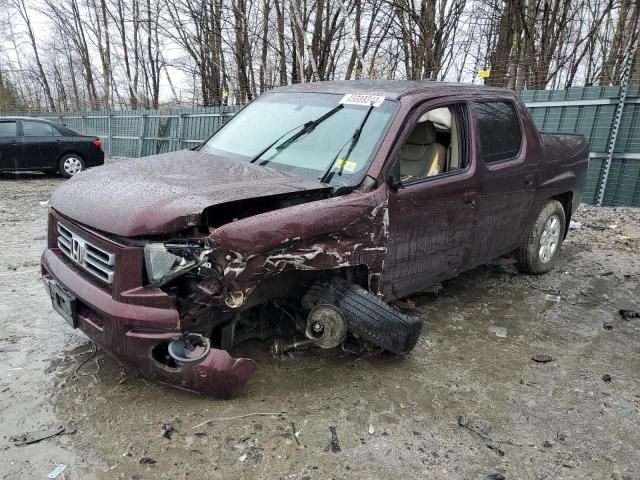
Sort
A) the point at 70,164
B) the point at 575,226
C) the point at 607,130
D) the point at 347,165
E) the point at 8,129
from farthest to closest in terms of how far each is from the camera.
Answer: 1. the point at 70,164
2. the point at 8,129
3. the point at 607,130
4. the point at 575,226
5. the point at 347,165

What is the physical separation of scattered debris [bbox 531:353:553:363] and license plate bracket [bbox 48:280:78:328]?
9.94 ft

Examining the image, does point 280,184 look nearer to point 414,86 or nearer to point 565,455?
point 414,86

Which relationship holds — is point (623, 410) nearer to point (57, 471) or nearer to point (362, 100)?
point (362, 100)

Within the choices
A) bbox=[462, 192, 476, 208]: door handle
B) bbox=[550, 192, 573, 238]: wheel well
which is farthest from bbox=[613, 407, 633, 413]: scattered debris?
bbox=[550, 192, 573, 238]: wheel well

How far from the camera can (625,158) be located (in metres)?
8.41

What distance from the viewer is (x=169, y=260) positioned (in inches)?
94.4

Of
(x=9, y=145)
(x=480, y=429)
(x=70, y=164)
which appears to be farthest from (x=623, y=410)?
(x=9, y=145)

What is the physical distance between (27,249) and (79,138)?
7285 millimetres

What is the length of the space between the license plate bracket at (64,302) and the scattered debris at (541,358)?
3030 mm

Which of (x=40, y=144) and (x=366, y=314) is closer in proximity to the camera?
(x=366, y=314)

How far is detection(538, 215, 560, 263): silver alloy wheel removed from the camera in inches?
197

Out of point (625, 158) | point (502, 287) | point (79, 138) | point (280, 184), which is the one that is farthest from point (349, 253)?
point (79, 138)

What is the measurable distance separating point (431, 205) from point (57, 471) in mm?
2634

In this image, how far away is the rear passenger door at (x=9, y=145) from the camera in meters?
11.1
